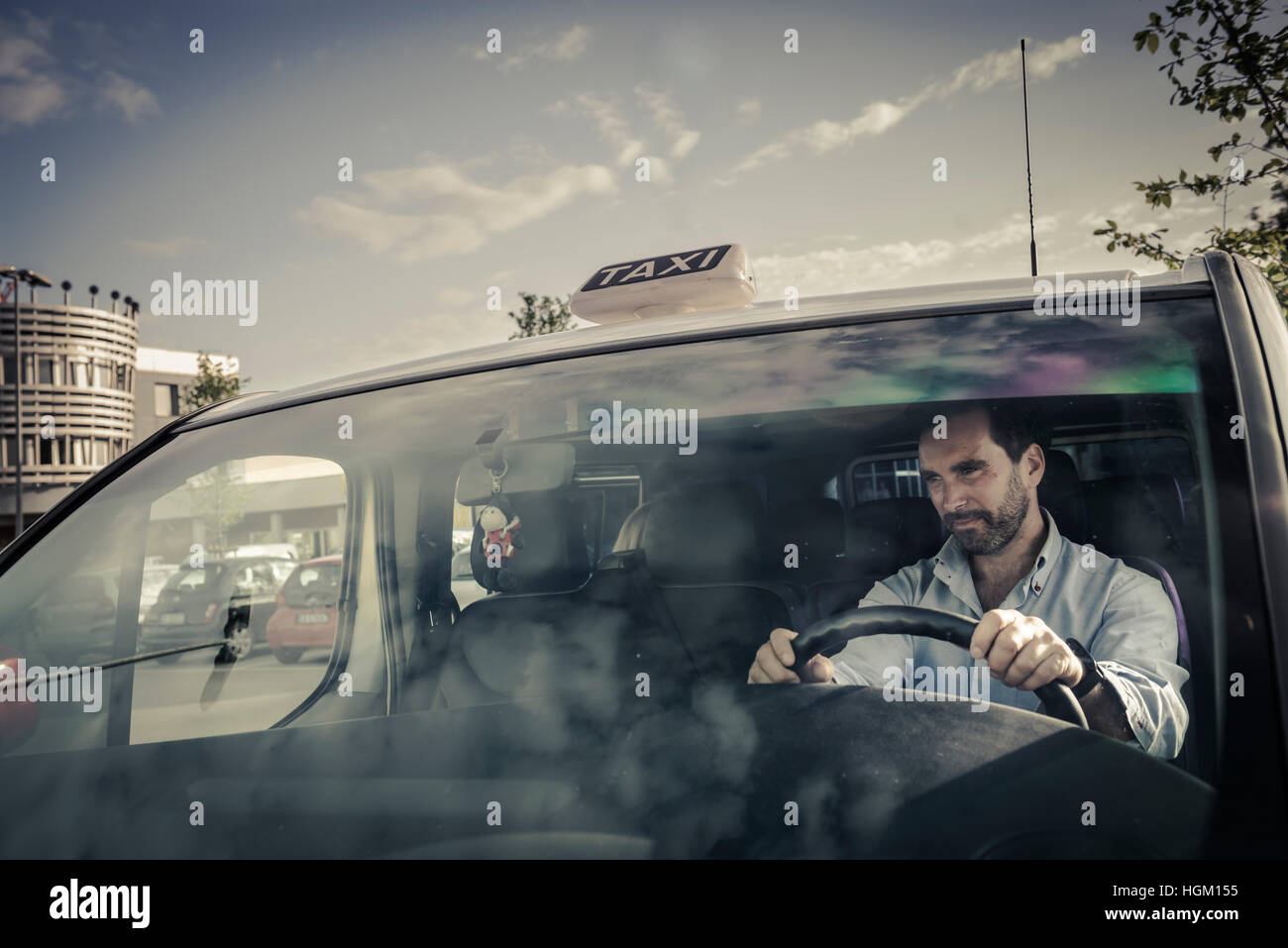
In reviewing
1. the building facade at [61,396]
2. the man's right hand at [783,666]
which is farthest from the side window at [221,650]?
the building facade at [61,396]

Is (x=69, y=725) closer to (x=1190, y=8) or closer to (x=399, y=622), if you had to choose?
(x=399, y=622)

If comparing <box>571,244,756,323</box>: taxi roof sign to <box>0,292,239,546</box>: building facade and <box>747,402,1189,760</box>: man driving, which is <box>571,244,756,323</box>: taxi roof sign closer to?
<box>747,402,1189,760</box>: man driving

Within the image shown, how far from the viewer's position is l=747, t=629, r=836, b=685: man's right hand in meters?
1.28

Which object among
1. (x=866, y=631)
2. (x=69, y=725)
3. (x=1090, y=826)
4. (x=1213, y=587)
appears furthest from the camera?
(x=69, y=725)

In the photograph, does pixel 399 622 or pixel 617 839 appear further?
pixel 399 622

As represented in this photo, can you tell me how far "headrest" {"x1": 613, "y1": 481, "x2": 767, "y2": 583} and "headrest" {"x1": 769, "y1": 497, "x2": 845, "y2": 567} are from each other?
3.9 inches

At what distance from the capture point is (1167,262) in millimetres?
5137

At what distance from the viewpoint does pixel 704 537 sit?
5.68 ft

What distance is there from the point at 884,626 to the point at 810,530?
0.84 m

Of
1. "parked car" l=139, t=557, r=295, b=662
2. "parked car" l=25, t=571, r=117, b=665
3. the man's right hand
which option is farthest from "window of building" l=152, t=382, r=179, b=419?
the man's right hand

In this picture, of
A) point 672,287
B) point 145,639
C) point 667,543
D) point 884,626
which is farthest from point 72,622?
point 672,287

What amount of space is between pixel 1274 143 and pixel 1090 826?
199 inches
